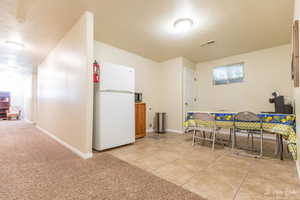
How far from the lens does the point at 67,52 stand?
3.04 metres

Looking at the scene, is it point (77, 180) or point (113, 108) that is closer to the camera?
point (77, 180)

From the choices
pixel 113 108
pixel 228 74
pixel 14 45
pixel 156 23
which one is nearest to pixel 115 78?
pixel 113 108

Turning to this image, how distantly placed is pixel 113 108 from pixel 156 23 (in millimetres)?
1965

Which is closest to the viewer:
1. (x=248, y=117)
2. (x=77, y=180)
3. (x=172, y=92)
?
(x=77, y=180)

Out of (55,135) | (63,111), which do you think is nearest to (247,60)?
(63,111)

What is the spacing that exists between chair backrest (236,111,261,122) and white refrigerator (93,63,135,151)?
2.20 meters

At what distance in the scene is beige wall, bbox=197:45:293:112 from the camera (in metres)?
3.63

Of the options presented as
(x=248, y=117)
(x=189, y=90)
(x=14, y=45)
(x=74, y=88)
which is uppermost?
(x=14, y=45)

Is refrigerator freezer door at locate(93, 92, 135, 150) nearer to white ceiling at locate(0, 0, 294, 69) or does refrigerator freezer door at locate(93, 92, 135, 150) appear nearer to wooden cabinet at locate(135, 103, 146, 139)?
wooden cabinet at locate(135, 103, 146, 139)

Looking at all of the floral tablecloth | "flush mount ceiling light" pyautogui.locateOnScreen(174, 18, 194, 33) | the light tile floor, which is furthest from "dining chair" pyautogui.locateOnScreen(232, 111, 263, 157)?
"flush mount ceiling light" pyautogui.locateOnScreen(174, 18, 194, 33)

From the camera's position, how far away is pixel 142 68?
461cm

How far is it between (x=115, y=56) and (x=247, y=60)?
4.05 m

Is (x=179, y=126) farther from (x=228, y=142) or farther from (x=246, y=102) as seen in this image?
(x=246, y=102)

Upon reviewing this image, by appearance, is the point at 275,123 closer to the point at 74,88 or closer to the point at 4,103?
the point at 74,88
